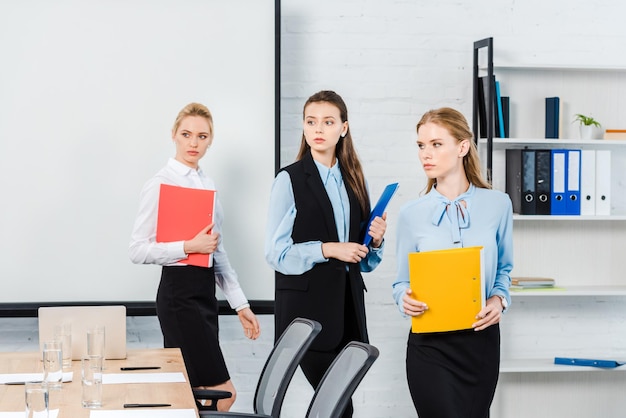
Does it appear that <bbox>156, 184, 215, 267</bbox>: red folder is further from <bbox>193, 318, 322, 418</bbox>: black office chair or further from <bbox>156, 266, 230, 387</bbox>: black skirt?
<bbox>193, 318, 322, 418</bbox>: black office chair

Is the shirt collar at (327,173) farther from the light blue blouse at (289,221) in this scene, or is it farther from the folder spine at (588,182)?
the folder spine at (588,182)

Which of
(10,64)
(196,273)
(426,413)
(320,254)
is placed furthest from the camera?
(10,64)

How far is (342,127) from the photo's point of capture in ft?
11.7

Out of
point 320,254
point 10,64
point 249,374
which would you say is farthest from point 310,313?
point 10,64

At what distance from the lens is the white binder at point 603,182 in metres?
4.67

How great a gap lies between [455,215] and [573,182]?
5.67 feet

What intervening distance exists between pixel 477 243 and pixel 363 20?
2.01 meters

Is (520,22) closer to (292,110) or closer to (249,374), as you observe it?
(292,110)

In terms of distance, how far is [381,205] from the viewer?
11.2ft

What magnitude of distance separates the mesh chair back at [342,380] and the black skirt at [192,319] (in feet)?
4.37

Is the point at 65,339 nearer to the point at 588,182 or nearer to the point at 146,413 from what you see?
the point at 146,413

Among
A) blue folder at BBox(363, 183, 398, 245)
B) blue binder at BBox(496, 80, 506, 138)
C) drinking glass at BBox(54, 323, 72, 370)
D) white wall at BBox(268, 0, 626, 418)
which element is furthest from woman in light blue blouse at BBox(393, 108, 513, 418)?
white wall at BBox(268, 0, 626, 418)

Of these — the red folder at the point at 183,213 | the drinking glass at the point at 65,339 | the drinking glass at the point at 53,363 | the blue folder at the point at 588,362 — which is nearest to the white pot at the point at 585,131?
the blue folder at the point at 588,362

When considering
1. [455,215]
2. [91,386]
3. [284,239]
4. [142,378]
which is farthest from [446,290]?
[91,386]
